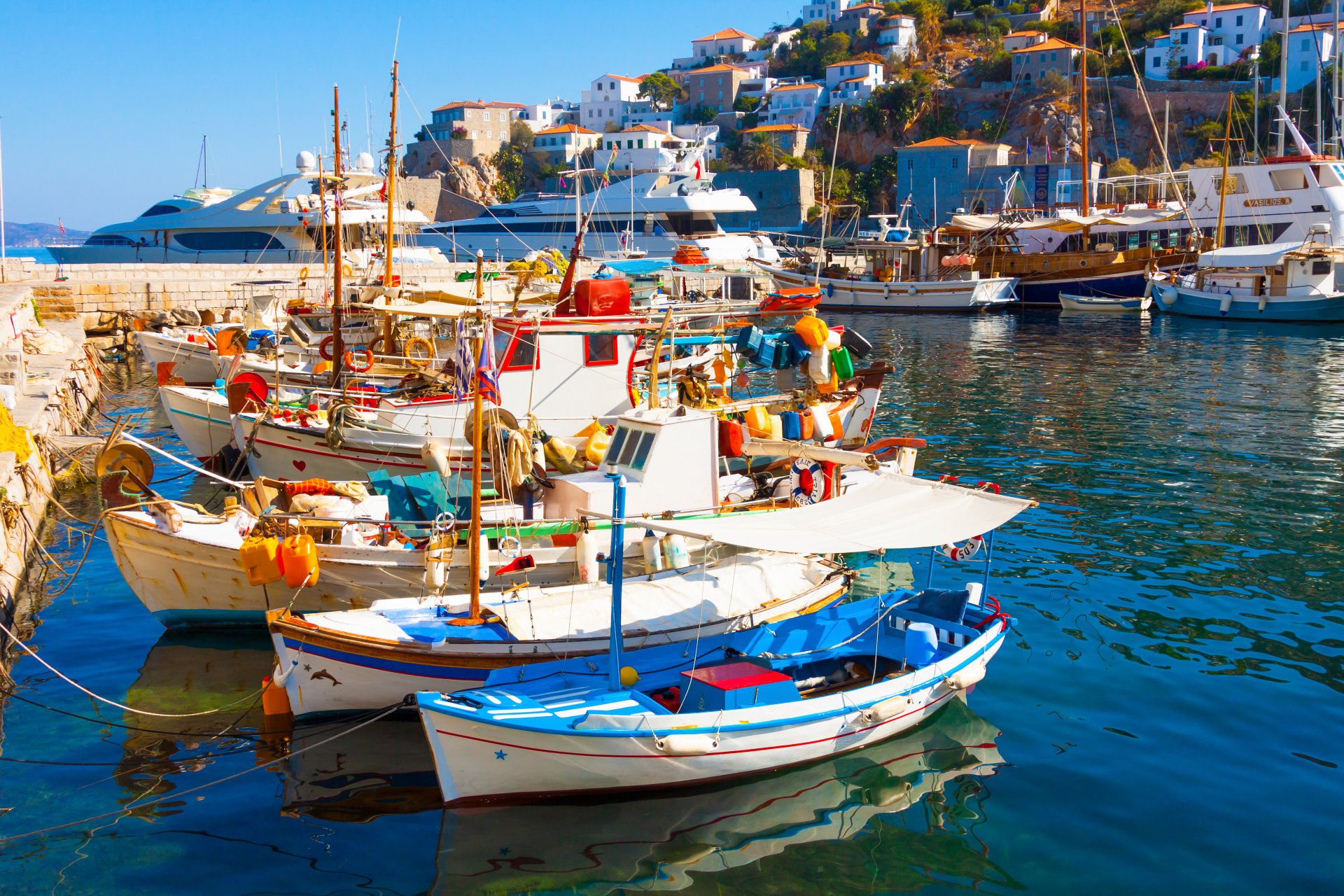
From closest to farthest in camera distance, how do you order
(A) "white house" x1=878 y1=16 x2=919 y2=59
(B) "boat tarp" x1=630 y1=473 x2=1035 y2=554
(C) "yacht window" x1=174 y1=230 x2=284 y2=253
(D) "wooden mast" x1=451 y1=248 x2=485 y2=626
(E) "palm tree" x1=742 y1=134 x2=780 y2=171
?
1. (D) "wooden mast" x1=451 y1=248 x2=485 y2=626
2. (B) "boat tarp" x1=630 y1=473 x2=1035 y2=554
3. (C) "yacht window" x1=174 y1=230 x2=284 y2=253
4. (E) "palm tree" x1=742 y1=134 x2=780 y2=171
5. (A) "white house" x1=878 y1=16 x2=919 y2=59

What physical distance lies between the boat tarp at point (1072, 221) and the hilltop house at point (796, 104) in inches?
2290

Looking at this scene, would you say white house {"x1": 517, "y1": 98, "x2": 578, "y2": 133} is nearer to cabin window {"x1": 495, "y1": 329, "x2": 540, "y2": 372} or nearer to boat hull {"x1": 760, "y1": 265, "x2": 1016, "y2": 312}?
boat hull {"x1": 760, "y1": 265, "x2": 1016, "y2": 312}

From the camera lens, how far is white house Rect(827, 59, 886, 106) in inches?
4161

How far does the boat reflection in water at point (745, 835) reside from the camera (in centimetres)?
791

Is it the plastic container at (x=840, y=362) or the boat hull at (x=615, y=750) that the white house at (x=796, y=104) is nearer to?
the plastic container at (x=840, y=362)

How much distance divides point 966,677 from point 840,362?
8.50 meters

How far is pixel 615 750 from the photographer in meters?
8.42

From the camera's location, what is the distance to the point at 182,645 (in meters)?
12.6

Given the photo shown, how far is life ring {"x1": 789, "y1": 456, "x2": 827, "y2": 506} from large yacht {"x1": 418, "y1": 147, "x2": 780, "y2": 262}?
45397mm

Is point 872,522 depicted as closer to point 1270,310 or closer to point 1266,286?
point 1270,310

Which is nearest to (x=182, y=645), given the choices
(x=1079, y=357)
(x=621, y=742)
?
(x=621, y=742)

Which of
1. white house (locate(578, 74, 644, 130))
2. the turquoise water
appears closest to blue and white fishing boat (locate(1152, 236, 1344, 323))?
the turquoise water

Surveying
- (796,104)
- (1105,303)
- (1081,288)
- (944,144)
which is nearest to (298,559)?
(1105,303)

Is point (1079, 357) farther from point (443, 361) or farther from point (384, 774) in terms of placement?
point (384, 774)
